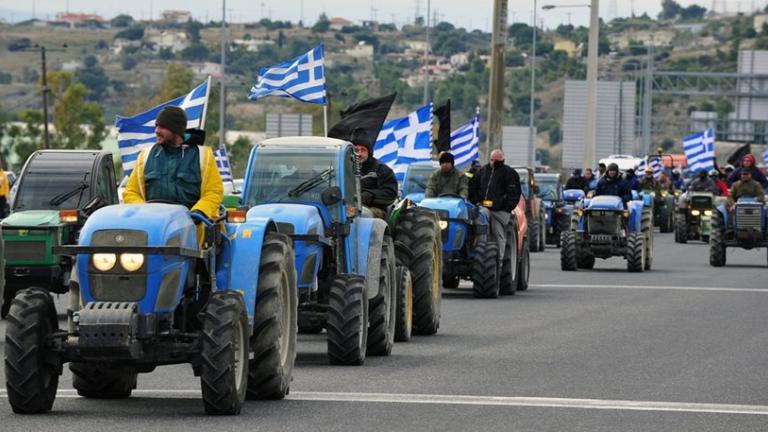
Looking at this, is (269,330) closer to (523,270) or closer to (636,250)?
(523,270)

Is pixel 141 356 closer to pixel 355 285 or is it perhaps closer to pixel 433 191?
pixel 355 285

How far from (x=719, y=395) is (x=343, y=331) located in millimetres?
3423

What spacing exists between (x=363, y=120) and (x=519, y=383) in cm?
795

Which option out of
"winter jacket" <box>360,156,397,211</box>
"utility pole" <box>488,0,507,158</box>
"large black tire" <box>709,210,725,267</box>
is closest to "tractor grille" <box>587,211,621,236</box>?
"large black tire" <box>709,210,725,267</box>

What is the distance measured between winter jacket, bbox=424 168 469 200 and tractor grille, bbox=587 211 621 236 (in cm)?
1020

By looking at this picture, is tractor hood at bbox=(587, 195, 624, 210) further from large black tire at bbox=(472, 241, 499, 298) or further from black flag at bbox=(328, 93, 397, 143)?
black flag at bbox=(328, 93, 397, 143)

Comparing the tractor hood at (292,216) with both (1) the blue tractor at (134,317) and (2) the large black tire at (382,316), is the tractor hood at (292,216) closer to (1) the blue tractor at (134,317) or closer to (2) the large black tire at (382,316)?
(2) the large black tire at (382,316)

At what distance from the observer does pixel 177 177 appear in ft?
46.4

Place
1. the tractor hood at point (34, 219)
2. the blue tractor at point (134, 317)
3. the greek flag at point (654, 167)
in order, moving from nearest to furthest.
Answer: the blue tractor at point (134, 317)
the tractor hood at point (34, 219)
the greek flag at point (654, 167)

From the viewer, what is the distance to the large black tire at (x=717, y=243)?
40.7 m

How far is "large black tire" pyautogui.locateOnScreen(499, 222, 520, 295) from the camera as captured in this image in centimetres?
2958

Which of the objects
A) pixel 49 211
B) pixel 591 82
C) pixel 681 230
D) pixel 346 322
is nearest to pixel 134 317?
pixel 346 322

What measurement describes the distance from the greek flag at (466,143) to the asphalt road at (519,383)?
17898mm

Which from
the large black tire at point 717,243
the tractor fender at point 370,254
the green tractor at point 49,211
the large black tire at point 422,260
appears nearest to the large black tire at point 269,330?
the tractor fender at point 370,254
